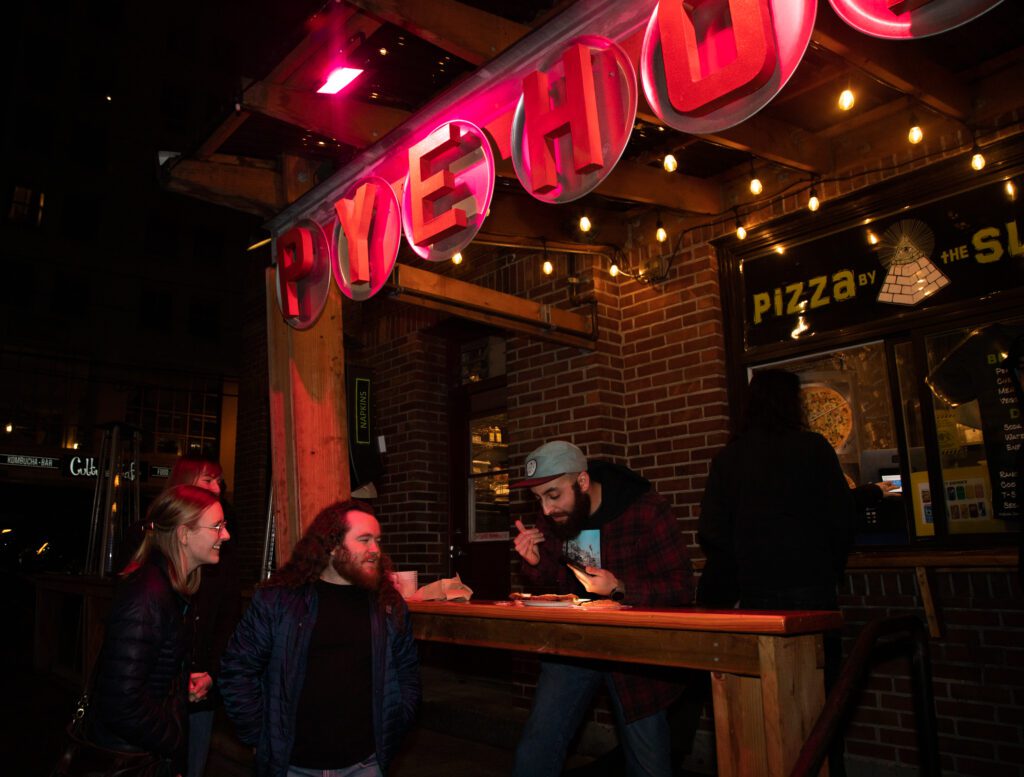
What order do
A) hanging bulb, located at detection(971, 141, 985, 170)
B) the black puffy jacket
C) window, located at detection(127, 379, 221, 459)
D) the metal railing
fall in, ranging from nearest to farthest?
1. the metal railing
2. the black puffy jacket
3. hanging bulb, located at detection(971, 141, 985, 170)
4. window, located at detection(127, 379, 221, 459)

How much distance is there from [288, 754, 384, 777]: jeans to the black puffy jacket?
0.45 meters

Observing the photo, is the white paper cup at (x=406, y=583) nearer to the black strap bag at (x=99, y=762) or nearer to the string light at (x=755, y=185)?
the black strap bag at (x=99, y=762)

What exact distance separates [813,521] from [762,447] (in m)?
0.41

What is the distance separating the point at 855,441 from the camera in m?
4.80

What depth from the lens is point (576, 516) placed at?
142 inches

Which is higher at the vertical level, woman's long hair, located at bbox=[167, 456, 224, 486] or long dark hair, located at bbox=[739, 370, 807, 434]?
long dark hair, located at bbox=[739, 370, 807, 434]

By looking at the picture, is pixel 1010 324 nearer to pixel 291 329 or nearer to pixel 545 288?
pixel 545 288

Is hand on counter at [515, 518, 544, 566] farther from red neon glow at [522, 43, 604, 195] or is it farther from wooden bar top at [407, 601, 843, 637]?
red neon glow at [522, 43, 604, 195]

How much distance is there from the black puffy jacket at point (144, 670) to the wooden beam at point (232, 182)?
2605 millimetres

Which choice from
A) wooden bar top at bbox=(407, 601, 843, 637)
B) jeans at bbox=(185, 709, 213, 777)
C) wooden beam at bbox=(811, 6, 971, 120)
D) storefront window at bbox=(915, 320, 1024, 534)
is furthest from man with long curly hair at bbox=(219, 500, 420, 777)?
storefront window at bbox=(915, 320, 1024, 534)

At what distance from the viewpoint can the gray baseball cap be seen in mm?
3553

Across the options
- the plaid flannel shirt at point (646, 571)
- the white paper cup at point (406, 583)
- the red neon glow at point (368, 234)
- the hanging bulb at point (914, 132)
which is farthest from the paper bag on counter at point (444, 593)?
the hanging bulb at point (914, 132)

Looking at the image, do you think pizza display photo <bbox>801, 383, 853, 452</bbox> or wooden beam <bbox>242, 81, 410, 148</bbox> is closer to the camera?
wooden beam <bbox>242, 81, 410, 148</bbox>

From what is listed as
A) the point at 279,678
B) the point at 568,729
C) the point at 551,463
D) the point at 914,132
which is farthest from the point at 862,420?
→ the point at 279,678
